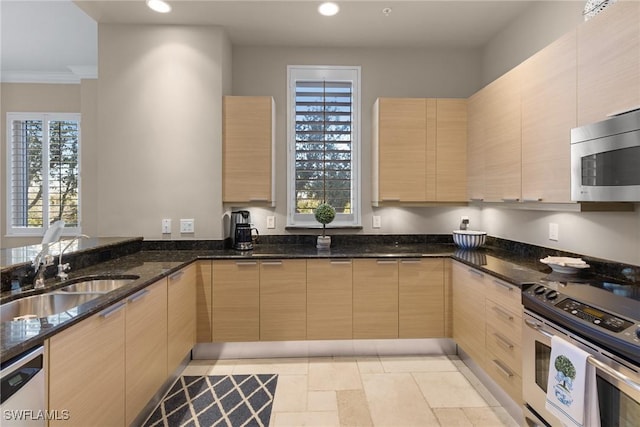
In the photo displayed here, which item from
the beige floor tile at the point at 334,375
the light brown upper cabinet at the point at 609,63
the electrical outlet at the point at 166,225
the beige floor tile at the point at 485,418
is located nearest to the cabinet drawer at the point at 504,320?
the beige floor tile at the point at 485,418

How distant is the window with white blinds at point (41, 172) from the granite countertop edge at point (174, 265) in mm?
2614

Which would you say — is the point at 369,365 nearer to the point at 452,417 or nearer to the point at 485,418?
the point at 452,417

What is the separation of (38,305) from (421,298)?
252 centimetres

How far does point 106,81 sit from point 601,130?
3.52m

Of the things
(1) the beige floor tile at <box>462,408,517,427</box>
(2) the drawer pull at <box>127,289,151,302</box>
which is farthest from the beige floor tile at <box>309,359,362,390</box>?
(2) the drawer pull at <box>127,289,151,302</box>

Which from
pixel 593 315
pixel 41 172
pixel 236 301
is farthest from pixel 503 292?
pixel 41 172

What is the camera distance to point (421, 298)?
2602 millimetres

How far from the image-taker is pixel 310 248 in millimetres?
2922

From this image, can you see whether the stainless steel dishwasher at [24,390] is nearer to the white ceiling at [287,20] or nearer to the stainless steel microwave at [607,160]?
the stainless steel microwave at [607,160]

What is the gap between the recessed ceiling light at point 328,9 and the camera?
8.11 feet

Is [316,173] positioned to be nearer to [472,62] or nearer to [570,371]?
[472,62]

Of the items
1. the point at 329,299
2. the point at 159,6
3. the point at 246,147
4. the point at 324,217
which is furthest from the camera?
the point at 324,217

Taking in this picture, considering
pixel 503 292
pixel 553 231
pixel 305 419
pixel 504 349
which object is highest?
pixel 553 231

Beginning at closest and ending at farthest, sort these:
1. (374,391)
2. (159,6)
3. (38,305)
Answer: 1. (38,305)
2. (374,391)
3. (159,6)
